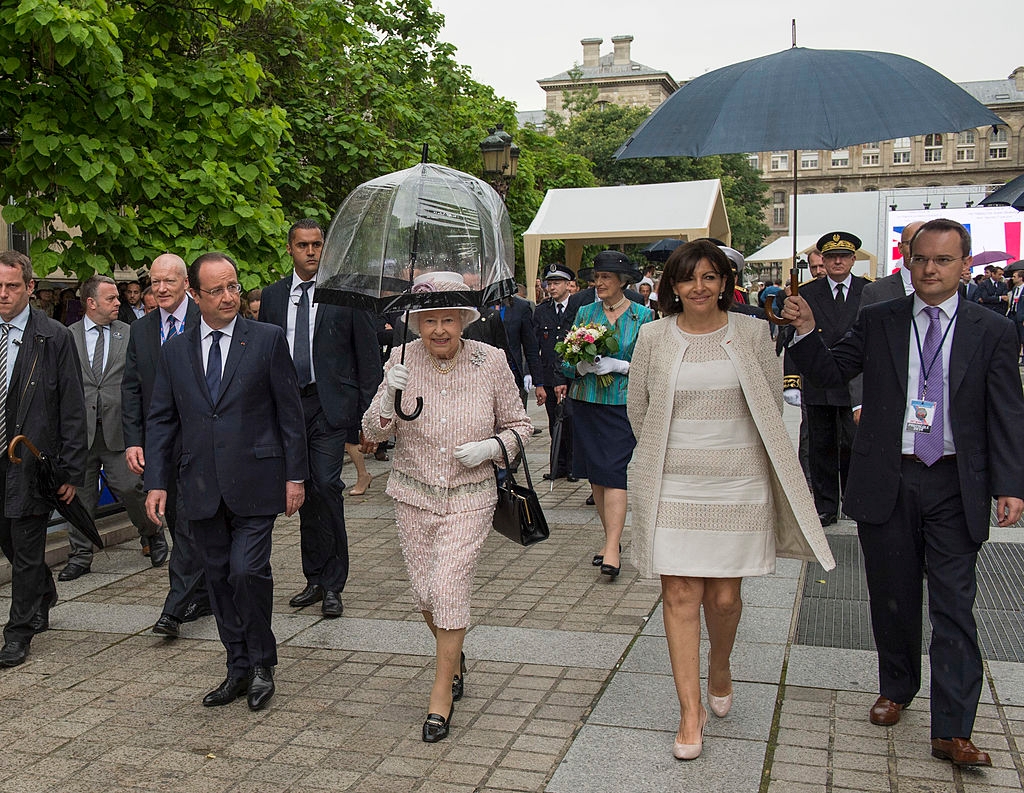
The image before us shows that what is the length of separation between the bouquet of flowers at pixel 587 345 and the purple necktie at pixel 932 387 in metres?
2.76

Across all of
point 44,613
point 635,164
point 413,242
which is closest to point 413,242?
point 413,242

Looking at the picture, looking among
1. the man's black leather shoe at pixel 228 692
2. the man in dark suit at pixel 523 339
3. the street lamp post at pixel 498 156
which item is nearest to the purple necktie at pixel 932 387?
the man's black leather shoe at pixel 228 692

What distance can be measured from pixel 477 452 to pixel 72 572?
402 cm

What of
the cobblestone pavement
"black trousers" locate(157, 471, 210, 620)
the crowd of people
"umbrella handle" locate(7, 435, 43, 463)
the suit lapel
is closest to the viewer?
the cobblestone pavement

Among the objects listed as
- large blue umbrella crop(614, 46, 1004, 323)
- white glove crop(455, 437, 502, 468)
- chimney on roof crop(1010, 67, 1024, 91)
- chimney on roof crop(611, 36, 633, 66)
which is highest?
chimney on roof crop(611, 36, 633, 66)

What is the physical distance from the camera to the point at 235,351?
4914mm

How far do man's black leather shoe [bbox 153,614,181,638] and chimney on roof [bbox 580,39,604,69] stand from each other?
4353 inches

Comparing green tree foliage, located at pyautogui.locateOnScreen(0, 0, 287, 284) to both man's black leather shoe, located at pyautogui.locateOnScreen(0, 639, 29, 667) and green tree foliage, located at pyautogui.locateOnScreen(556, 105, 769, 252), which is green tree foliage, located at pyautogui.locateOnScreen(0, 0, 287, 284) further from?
green tree foliage, located at pyautogui.locateOnScreen(556, 105, 769, 252)

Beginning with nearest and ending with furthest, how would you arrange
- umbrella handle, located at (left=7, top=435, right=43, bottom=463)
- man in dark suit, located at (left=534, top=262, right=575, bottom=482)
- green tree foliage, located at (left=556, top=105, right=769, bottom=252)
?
umbrella handle, located at (left=7, top=435, right=43, bottom=463) → man in dark suit, located at (left=534, top=262, right=575, bottom=482) → green tree foliage, located at (left=556, top=105, right=769, bottom=252)

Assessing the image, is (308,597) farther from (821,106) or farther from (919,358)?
(821,106)

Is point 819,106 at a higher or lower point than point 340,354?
higher

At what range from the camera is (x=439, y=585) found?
14.3 ft

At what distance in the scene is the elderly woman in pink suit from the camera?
174 inches

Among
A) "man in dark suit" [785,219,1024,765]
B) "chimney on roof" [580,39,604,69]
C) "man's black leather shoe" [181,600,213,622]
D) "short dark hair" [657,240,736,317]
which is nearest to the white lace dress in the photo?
"short dark hair" [657,240,736,317]
